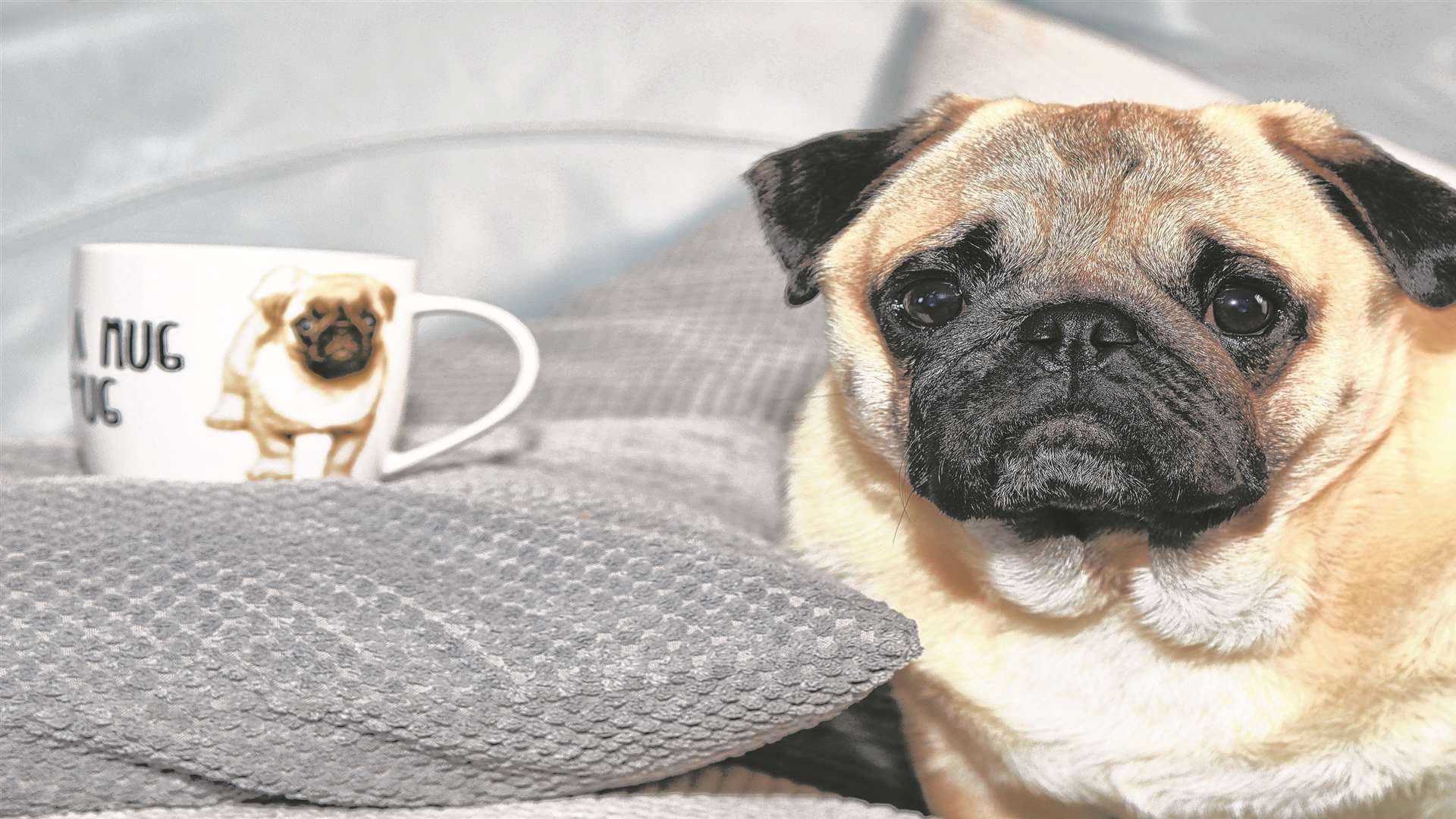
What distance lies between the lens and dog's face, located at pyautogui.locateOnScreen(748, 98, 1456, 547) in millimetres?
635

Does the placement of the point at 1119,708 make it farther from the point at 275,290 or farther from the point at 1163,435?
the point at 275,290

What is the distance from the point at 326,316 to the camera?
2.69 ft

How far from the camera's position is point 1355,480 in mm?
722

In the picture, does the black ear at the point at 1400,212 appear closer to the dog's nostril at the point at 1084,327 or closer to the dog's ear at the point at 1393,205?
the dog's ear at the point at 1393,205

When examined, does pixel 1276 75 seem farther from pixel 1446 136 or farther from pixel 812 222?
pixel 812 222

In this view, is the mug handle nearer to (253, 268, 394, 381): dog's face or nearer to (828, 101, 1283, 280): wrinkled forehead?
(253, 268, 394, 381): dog's face

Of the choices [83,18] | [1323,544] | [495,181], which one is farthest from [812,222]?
[83,18]

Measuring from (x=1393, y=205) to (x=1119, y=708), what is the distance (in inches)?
12.7

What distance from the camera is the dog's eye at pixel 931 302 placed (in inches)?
28.8

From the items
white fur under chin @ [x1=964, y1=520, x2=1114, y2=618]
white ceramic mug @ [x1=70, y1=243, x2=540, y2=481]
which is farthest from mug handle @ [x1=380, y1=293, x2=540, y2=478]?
white fur under chin @ [x1=964, y1=520, x2=1114, y2=618]

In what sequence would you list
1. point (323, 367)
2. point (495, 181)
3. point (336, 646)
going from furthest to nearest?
point (495, 181) → point (323, 367) → point (336, 646)

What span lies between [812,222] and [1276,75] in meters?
0.94

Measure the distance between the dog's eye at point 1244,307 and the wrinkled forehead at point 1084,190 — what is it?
0.03 meters

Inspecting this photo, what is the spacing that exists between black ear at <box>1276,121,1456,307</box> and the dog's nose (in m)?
0.15
